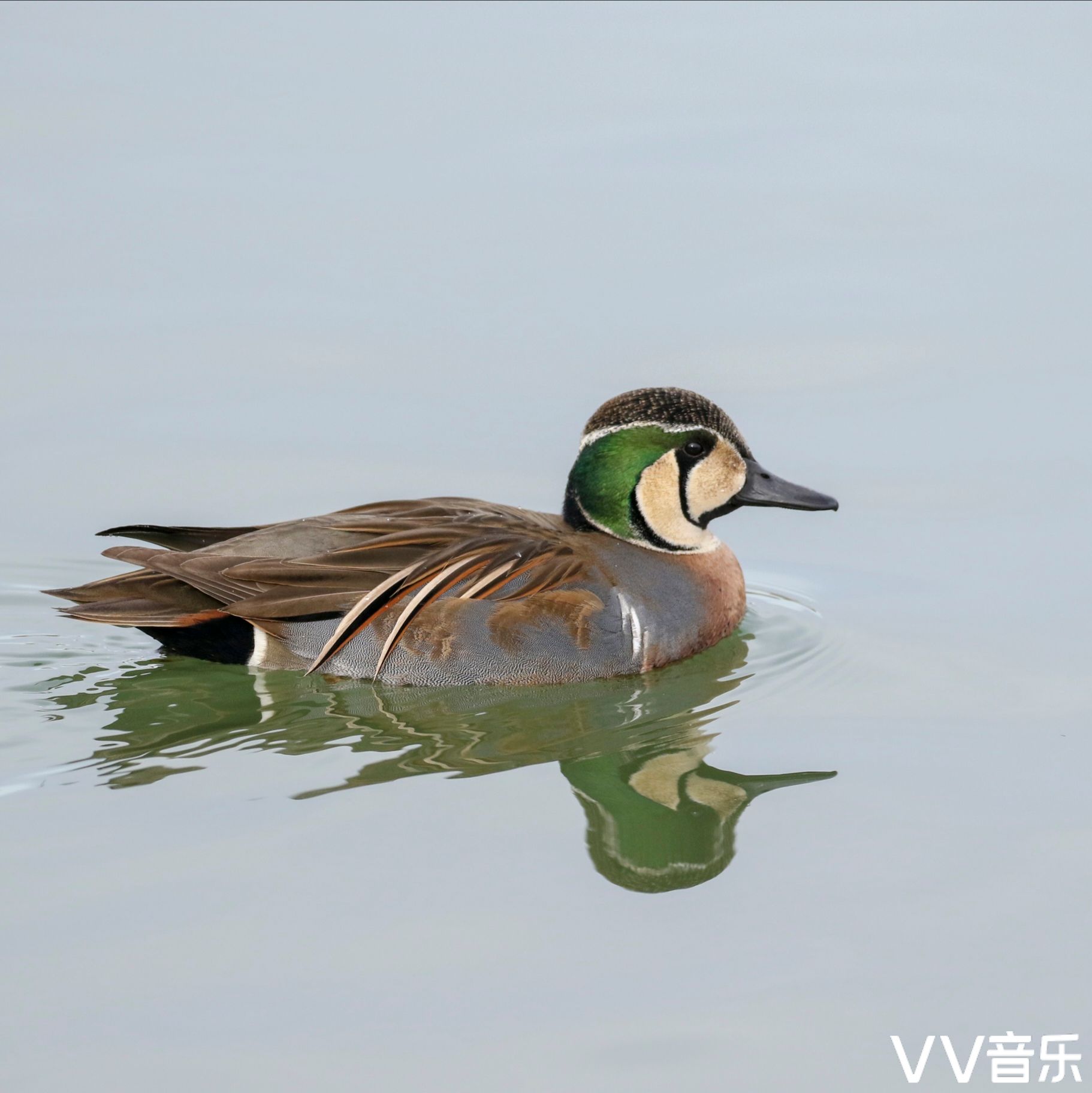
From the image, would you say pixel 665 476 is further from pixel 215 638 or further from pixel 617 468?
pixel 215 638

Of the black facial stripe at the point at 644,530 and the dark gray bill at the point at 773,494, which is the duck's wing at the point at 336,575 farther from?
the dark gray bill at the point at 773,494

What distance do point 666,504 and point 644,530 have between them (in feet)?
0.55

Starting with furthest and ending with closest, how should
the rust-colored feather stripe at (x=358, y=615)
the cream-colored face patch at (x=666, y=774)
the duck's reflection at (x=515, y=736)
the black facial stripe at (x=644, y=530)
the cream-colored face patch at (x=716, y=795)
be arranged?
the black facial stripe at (x=644, y=530) → the rust-colored feather stripe at (x=358, y=615) → the cream-colored face patch at (x=666, y=774) → the cream-colored face patch at (x=716, y=795) → the duck's reflection at (x=515, y=736)

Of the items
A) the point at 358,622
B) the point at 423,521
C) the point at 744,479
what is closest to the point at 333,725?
the point at 358,622

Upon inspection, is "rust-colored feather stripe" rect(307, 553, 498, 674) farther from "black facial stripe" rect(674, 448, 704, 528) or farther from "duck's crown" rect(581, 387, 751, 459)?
"black facial stripe" rect(674, 448, 704, 528)

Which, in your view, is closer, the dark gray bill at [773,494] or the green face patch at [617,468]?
the green face patch at [617,468]

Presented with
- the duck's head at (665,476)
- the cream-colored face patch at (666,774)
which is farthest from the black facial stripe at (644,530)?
the cream-colored face patch at (666,774)

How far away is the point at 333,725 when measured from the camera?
806 centimetres

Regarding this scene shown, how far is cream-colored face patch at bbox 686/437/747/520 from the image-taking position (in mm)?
9055

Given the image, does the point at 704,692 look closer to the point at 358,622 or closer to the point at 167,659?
the point at 358,622

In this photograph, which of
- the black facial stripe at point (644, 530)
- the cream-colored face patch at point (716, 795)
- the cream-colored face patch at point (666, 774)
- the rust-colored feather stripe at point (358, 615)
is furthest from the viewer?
the black facial stripe at point (644, 530)

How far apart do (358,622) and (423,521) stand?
25.8 inches

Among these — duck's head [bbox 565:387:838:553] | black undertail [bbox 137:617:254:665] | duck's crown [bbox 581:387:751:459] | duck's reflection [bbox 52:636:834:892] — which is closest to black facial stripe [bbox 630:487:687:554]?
duck's head [bbox 565:387:838:553]

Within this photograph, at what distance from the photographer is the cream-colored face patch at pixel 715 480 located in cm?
905
